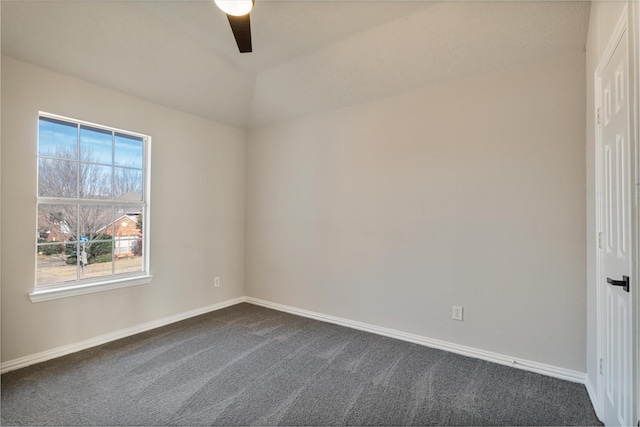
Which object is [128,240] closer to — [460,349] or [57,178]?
[57,178]

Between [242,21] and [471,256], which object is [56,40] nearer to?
[242,21]

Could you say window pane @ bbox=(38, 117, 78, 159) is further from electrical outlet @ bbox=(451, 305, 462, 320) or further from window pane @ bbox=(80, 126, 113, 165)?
electrical outlet @ bbox=(451, 305, 462, 320)

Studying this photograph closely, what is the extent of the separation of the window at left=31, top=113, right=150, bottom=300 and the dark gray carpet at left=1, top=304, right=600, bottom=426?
711 millimetres

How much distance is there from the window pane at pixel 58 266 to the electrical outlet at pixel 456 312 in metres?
3.52

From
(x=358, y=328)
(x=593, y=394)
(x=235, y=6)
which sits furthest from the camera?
(x=358, y=328)

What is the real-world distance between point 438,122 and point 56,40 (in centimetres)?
327

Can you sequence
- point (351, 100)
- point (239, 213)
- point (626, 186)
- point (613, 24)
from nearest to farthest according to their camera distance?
1. point (626, 186)
2. point (613, 24)
3. point (351, 100)
4. point (239, 213)

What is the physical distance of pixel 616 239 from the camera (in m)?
1.53

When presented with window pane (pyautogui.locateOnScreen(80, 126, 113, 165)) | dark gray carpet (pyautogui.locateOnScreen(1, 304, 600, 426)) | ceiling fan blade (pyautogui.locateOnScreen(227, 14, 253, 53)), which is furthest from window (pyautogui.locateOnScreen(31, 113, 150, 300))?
ceiling fan blade (pyautogui.locateOnScreen(227, 14, 253, 53))

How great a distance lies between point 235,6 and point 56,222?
249 centimetres

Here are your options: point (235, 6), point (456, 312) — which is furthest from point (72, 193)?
point (456, 312)

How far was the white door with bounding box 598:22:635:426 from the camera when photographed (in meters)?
1.36

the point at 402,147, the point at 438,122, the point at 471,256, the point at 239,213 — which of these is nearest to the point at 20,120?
the point at 239,213

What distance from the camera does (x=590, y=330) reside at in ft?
6.68
